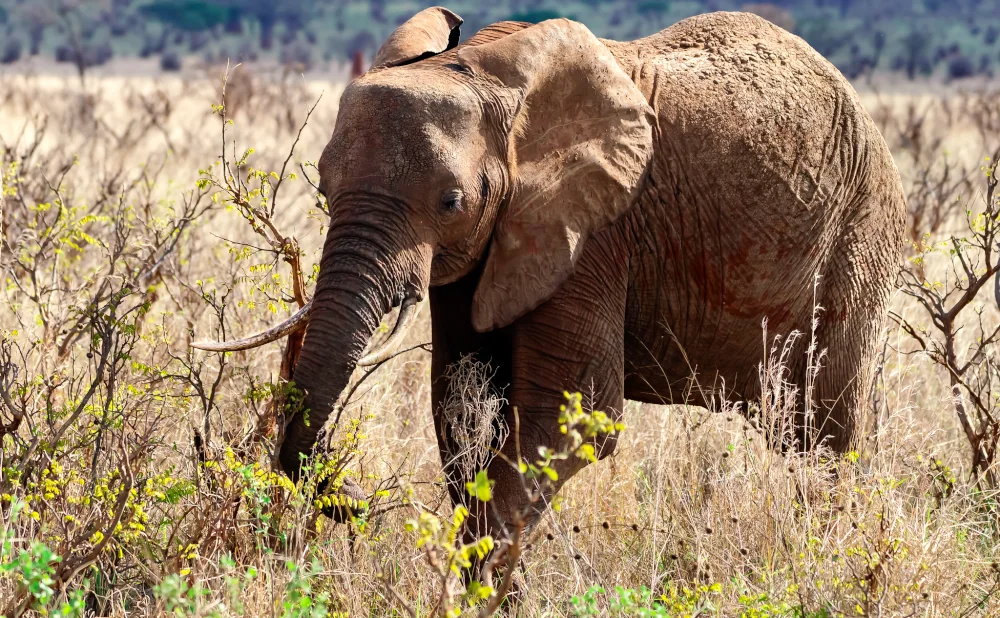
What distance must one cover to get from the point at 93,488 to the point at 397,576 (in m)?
1.14

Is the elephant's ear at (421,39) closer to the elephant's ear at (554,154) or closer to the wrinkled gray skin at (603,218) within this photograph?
the wrinkled gray skin at (603,218)

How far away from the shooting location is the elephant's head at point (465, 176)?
4.03 meters

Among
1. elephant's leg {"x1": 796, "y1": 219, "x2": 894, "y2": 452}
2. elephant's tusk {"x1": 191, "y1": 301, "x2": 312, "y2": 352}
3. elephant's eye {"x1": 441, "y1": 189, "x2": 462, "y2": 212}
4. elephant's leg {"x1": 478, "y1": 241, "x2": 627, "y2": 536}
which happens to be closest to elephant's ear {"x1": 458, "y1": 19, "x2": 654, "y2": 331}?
elephant's leg {"x1": 478, "y1": 241, "x2": 627, "y2": 536}

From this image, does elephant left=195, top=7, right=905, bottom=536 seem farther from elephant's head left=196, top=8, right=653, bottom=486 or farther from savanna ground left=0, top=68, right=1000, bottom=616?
savanna ground left=0, top=68, right=1000, bottom=616

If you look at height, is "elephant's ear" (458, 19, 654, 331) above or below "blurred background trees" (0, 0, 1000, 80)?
above

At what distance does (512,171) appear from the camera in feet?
14.5

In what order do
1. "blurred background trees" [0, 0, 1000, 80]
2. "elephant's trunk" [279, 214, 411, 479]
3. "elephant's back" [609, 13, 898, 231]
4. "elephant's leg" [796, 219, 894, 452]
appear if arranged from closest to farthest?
"elephant's trunk" [279, 214, 411, 479], "elephant's back" [609, 13, 898, 231], "elephant's leg" [796, 219, 894, 452], "blurred background trees" [0, 0, 1000, 80]

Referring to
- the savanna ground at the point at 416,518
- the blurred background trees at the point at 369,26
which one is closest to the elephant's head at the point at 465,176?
the savanna ground at the point at 416,518

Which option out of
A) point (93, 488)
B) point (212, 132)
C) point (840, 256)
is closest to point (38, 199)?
point (93, 488)

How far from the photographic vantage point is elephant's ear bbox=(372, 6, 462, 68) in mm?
4465

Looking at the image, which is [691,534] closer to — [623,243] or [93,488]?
[623,243]

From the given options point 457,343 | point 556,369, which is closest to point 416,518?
point 457,343

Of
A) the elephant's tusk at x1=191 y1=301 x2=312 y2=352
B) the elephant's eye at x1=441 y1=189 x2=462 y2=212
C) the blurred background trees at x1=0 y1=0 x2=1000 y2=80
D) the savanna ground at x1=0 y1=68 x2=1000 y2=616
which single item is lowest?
the blurred background trees at x1=0 y1=0 x2=1000 y2=80

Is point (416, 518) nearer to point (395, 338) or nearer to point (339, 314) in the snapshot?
point (395, 338)
